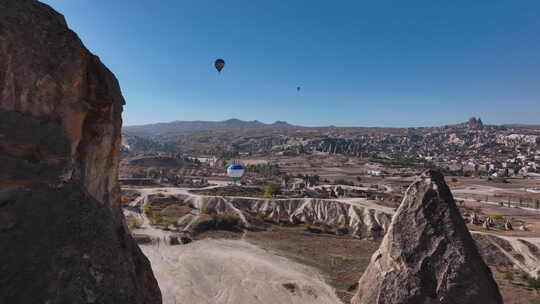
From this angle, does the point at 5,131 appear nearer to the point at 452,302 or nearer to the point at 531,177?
the point at 452,302

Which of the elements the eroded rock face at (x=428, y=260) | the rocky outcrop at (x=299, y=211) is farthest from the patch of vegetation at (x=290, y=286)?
the rocky outcrop at (x=299, y=211)

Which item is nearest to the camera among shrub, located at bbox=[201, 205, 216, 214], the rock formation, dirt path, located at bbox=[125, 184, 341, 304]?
the rock formation

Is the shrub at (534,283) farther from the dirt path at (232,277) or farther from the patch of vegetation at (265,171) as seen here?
the patch of vegetation at (265,171)

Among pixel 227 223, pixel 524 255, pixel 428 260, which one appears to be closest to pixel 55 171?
pixel 428 260

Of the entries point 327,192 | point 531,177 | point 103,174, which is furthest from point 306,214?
point 531,177

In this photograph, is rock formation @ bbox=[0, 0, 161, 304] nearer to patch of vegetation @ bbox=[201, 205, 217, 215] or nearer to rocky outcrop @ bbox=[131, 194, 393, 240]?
rocky outcrop @ bbox=[131, 194, 393, 240]

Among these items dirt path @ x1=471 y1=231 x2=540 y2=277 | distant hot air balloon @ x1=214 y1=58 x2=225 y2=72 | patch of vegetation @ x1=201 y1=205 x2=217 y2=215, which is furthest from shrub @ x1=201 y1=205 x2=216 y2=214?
dirt path @ x1=471 y1=231 x2=540 y2=277
